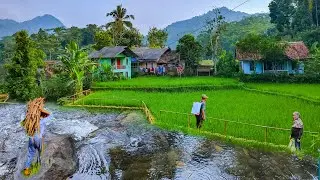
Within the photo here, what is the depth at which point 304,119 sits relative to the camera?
18.8 metres

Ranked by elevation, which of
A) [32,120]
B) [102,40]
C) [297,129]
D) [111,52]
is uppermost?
[102,40]

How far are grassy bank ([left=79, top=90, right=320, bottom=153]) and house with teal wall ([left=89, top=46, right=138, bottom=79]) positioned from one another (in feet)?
47.2

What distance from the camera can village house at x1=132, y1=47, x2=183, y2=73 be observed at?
5228cm

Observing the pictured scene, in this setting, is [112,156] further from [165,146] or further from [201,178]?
[201,178]

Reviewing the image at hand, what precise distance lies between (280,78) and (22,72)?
25528 mm

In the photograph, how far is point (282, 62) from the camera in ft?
139

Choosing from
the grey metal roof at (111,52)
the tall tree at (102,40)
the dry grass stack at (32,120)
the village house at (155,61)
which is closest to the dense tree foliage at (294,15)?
the village house at (155,61)

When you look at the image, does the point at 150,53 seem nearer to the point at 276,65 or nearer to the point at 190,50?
the point at 190,50

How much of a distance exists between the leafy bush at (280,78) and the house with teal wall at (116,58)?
15.9 metres

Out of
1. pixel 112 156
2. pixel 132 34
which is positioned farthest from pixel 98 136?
pixel 132 34

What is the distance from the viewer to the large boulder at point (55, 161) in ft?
36.4

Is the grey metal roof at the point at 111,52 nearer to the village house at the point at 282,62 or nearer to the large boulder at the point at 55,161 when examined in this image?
the village house at the point at 282,62

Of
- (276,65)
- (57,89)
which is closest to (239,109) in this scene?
(57,89)

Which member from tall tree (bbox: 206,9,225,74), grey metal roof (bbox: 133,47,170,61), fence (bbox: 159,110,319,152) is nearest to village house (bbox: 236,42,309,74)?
tall tree (bbox: 206,9,225,74)
